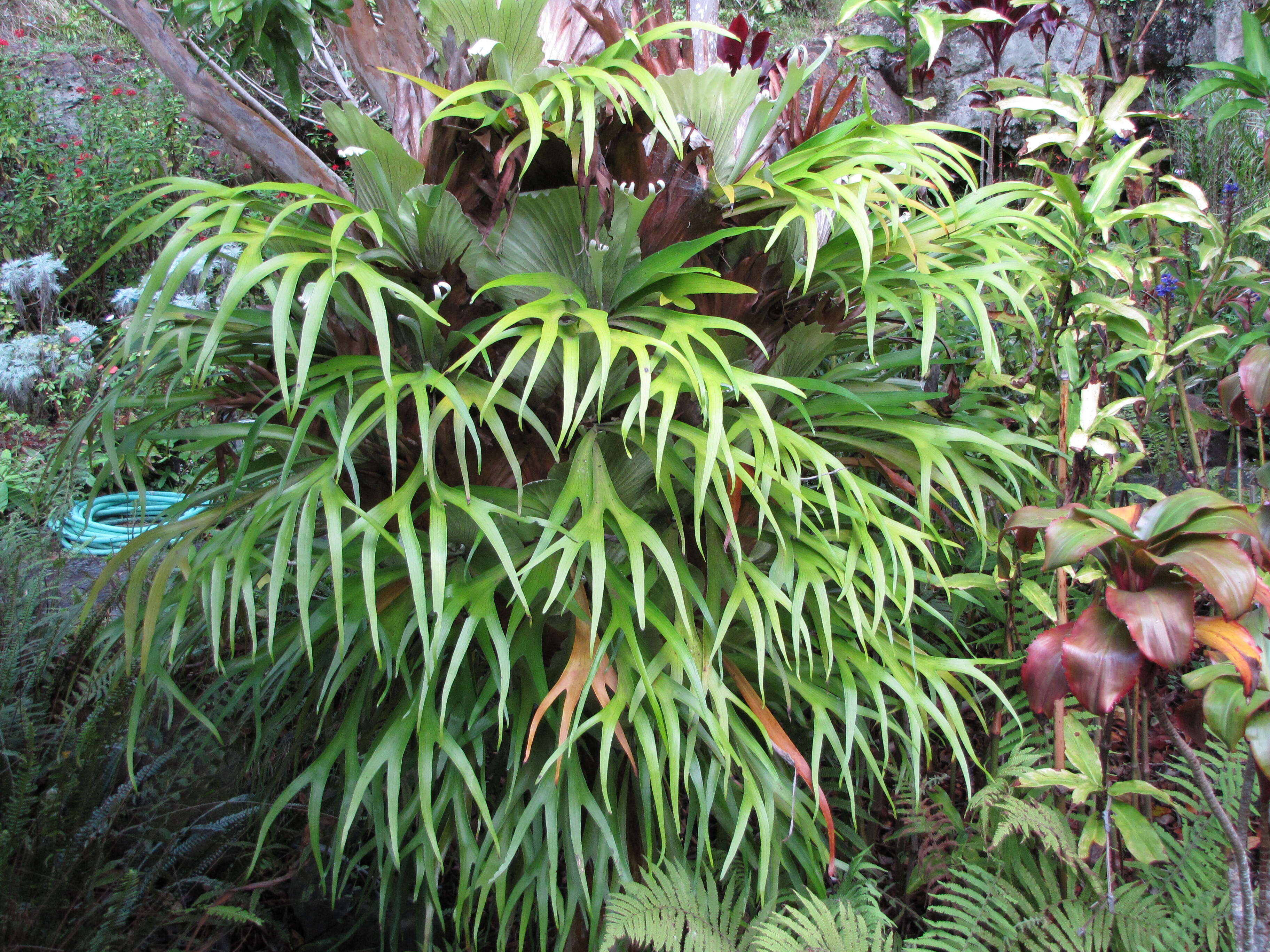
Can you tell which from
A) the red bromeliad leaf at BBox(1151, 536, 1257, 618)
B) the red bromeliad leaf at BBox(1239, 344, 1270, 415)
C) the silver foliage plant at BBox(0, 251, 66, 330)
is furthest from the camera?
the silver foliage plant at BBox(0, 251, 66, 330)

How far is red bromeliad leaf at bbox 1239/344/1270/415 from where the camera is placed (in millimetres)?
1050

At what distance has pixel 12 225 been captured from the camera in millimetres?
4457

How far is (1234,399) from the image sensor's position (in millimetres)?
1201

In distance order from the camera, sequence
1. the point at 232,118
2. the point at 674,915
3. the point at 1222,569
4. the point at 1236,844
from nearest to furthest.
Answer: the point at 1222,569
the point at 1236,844
the point at 674,915
the point at 232,118

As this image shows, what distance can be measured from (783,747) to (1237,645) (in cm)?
52

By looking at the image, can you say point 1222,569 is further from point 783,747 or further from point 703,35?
point 703,35

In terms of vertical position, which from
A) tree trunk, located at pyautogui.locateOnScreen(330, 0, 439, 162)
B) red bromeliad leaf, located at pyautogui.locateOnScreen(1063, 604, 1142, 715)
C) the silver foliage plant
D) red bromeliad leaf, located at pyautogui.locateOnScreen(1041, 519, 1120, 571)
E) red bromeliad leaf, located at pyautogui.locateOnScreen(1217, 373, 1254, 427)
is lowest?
red bromeliad leaf, located at pyautogui.locateOnScreen(1063, 604, 1142, 715)

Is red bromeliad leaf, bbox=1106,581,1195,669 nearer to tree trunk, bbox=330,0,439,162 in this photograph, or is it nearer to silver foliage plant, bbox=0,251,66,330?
tree trunk, bbox=330,0,439,162

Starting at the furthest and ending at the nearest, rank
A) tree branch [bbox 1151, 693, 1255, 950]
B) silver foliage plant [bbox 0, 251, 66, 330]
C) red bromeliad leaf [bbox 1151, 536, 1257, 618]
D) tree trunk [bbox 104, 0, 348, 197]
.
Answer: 1. silver foliage plant [bbox 0, 251, 66, 330]
2. tree trunk [bbox 104, 0, 348, 197]
3. tree branch [bbox 1151, 693, 1255, 950]
4. red bromeliad leaf [bbox 1151, 536, 1257, 618]

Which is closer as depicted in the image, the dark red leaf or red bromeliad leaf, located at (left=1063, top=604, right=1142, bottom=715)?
red bromeliad leaf, located at (left=1063, top=604, right=1142, bottom=715)

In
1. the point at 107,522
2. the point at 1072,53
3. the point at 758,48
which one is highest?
the point at 758,48

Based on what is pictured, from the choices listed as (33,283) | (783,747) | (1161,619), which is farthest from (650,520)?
(33,283)

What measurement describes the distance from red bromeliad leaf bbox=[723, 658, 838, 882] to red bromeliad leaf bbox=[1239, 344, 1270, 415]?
730 millimetres

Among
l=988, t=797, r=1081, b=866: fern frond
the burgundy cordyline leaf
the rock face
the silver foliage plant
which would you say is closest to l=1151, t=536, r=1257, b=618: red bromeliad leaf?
l=988, t=797, r=1081, b=866: fern frond
